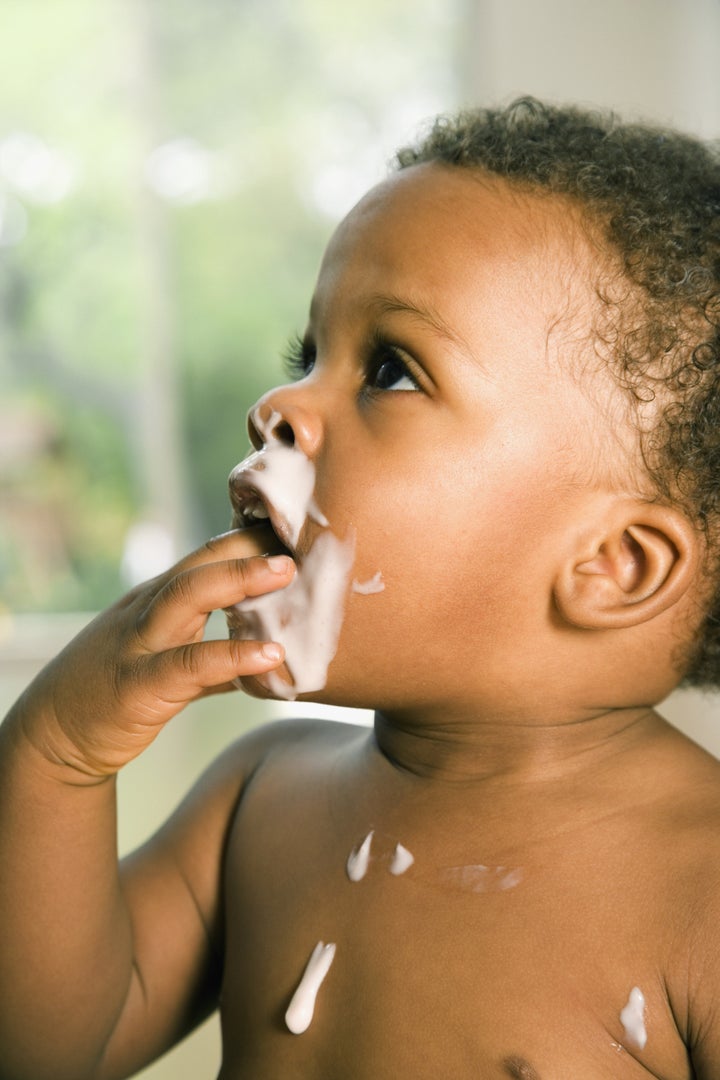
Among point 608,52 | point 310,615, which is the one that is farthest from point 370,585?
point 608,52

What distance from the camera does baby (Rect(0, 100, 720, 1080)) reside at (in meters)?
0.65

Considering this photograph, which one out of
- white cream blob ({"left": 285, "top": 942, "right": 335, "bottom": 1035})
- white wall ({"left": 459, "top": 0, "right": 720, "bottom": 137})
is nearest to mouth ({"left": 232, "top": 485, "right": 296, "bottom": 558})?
white cream blob ({"left": 285, "top": 942, "right": 335, "bottom": 1035})

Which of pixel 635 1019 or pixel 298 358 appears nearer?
pixel 635 1019

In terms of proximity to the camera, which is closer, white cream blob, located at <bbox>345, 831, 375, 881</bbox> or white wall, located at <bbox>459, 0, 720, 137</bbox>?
white cream blob, located at <bbox>345, 831, 375, 881</bbox>

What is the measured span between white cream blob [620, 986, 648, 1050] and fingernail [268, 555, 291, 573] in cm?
Result: 28

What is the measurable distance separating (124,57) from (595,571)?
107 inches

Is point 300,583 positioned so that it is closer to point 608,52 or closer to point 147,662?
point 147,662

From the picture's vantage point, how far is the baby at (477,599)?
650 millimetres

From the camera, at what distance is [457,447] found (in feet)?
2.17

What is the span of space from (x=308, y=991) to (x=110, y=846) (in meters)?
0.17

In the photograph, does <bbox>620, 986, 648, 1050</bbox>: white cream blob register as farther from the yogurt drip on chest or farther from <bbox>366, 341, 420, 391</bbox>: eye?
<bbox>366, 341, 420, 391</bbox>: eye

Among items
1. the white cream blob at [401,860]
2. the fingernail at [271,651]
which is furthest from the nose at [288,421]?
the white cream blob at [401,860]

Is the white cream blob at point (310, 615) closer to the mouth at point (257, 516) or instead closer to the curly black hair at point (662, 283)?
the mouth at point (257, 516)

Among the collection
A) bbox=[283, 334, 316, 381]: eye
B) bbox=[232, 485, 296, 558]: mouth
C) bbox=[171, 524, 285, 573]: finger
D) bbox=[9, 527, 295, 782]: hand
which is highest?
bbox=[283, 334, 316, 381]: eye
